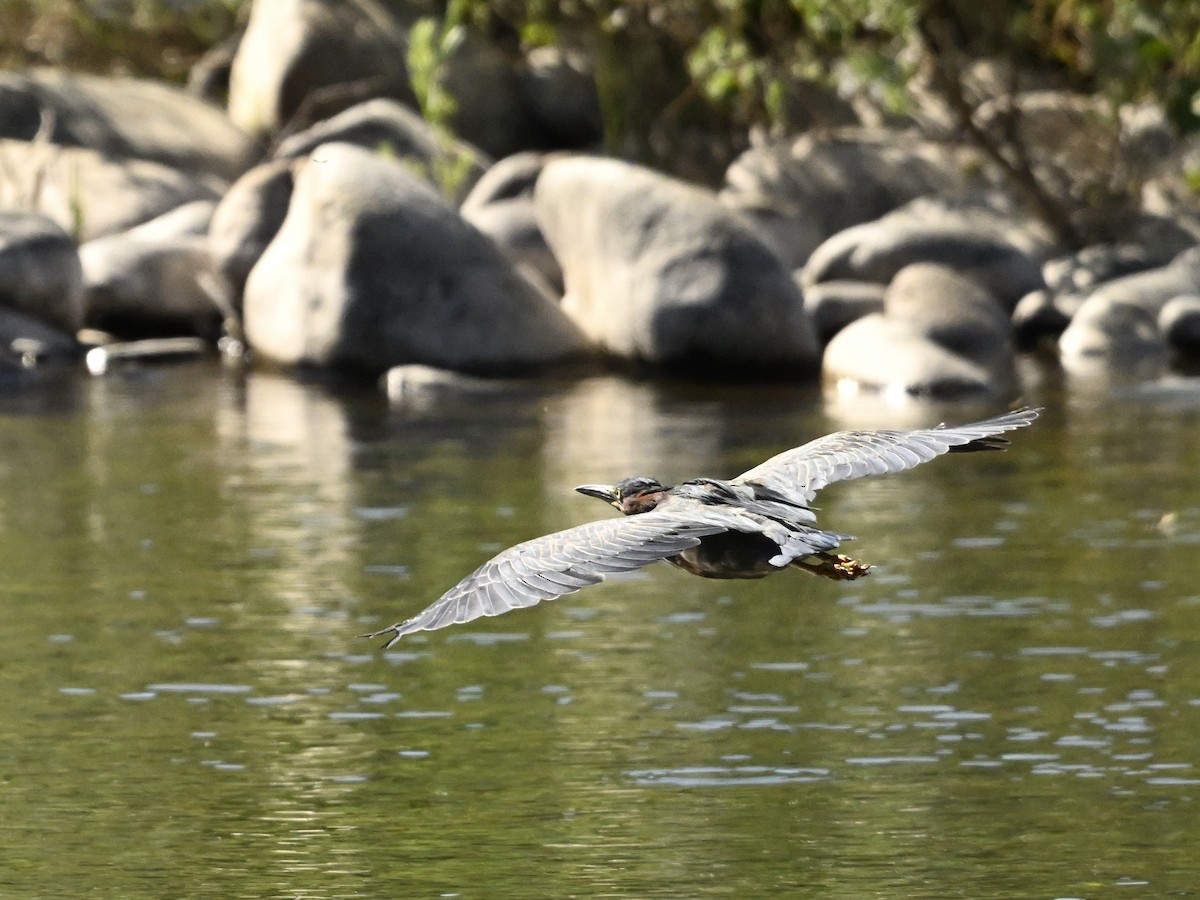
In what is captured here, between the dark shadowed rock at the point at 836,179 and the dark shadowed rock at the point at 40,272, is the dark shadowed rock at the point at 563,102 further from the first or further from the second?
the dark shadowed rock at the point at 40,272

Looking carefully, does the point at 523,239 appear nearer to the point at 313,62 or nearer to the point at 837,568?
the point at 313,62

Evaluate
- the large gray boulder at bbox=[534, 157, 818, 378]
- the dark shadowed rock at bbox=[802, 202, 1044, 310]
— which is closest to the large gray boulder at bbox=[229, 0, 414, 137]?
the dark shadowed rock at bbox=[802, 202, 1044, 310]

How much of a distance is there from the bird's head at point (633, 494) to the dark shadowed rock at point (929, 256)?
1898 centimetres

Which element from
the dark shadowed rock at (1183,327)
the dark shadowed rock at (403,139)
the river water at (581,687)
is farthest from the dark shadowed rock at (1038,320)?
the river water at (581,687)

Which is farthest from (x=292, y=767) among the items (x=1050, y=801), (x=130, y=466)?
(x=130, y=466)

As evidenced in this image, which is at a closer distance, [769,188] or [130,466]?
[130,466]

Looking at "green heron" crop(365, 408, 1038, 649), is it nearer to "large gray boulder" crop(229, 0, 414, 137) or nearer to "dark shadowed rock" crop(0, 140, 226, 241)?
"dark shadowed rock" crop(0, 140, 226, 241)

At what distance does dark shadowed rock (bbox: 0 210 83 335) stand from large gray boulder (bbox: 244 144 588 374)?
2.30 meters

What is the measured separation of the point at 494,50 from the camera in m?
34.5

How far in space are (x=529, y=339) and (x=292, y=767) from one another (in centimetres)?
1443

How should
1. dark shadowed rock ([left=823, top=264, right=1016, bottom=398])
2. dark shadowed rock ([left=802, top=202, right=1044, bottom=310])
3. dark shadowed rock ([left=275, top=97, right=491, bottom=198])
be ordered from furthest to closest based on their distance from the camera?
dark shadowed rock ([left=275, top=97, right=491, bottom=198]) < dark shadowed rock ([left=802, top=202, right=1044, bottom=310]) < dark shadowed rock ([left=823, top=264, right=1016, bottom=398])

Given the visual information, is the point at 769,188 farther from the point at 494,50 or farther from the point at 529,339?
the point at 529,339

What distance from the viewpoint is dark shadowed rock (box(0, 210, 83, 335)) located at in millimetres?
24797

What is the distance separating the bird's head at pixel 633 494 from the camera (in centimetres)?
729
